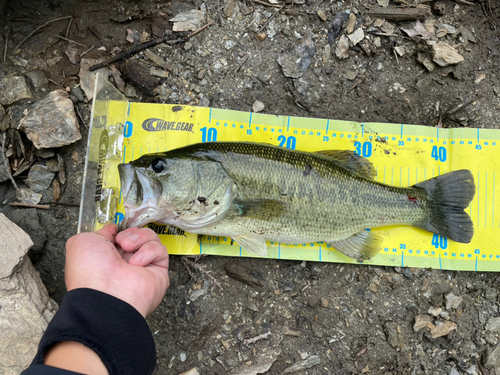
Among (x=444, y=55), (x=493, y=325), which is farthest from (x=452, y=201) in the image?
(x=444, y=55)

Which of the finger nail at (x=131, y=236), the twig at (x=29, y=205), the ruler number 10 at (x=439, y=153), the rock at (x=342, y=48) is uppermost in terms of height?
the rock at (x=342, y=48)

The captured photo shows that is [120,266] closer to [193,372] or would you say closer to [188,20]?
[193,372]

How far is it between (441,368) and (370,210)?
1952 millimetres

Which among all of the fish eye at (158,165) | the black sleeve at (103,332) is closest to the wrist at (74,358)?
the black sleeve at (103,332)

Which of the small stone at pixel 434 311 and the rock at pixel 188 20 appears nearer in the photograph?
the small stone at pixel 434 311

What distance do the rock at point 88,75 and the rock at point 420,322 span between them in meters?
4.42

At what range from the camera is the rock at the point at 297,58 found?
380 cm

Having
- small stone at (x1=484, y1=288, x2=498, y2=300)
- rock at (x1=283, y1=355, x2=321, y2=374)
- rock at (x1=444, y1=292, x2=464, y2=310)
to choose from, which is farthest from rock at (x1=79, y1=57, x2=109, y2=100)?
small stone at (x1=484, y1=288, x2=498, y2=300)

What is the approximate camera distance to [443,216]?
11.5 feet

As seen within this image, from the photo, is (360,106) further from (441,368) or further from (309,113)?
(441,368)

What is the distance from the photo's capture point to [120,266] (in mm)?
2455

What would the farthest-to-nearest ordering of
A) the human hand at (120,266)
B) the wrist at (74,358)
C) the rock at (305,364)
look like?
the rock at (305,364) < the human hand at (120,266) < the wrist at (74,358)

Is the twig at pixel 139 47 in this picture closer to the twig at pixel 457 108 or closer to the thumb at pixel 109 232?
the thumb at pixel 109 232

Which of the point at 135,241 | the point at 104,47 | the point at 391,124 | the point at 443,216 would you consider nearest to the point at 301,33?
the point at 391,124
